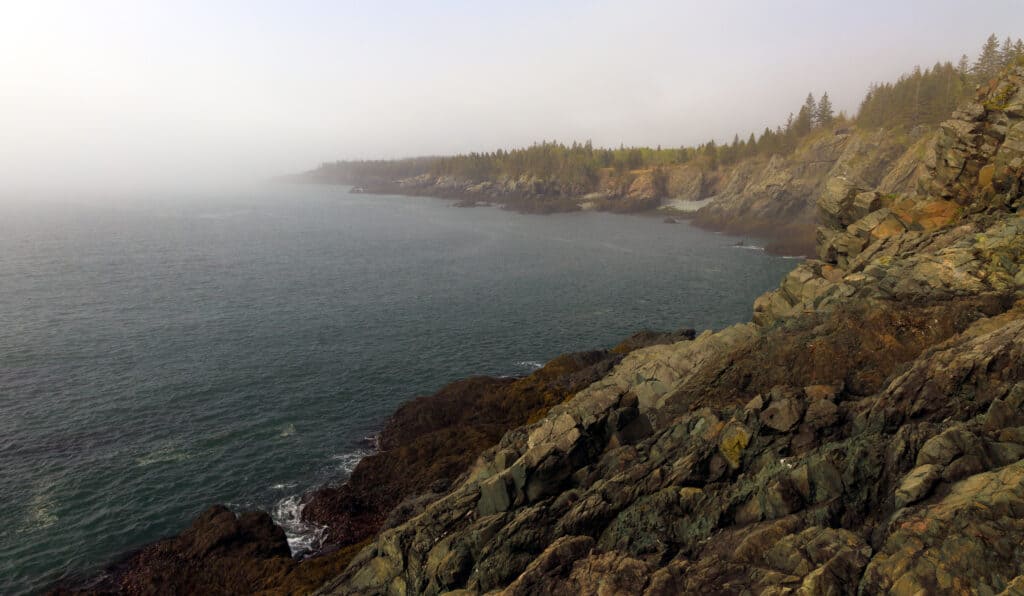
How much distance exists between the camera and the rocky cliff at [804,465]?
49.1 feet

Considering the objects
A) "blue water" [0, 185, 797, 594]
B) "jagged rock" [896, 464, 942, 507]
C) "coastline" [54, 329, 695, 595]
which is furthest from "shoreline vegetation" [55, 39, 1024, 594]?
"blue water" [0, 185, 797, 594]

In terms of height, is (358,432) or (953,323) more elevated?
(953,323)

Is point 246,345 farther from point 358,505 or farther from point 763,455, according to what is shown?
point 763,455

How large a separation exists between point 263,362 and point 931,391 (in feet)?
205

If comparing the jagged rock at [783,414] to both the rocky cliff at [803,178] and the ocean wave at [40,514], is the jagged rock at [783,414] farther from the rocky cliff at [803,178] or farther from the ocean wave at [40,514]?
the rocky cliff at [803,178]

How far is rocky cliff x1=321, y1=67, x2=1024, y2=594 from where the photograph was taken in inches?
590

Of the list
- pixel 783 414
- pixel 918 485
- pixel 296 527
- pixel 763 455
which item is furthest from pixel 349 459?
pixel 918 485

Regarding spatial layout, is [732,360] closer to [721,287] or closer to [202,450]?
[202,450]

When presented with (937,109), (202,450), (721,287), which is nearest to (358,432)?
(202,450)

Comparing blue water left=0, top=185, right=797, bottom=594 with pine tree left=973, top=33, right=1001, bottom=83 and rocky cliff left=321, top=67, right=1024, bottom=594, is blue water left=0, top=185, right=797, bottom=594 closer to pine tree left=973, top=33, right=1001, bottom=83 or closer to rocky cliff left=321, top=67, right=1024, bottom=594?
rocky cliff left=321, top=67, right=1024, bottom=594

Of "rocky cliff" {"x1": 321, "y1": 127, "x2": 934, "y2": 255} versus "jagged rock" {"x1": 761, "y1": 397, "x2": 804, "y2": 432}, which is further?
"rocky cliff" {"x1": 321, "y1": 127, "x2": 934, "y2": 255}

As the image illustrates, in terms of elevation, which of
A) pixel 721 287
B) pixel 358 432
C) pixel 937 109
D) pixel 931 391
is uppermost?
pixel 937 109

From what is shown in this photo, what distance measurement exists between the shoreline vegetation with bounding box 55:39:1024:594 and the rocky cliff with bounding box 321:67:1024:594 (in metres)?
0.09

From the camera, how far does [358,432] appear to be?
4925cm
